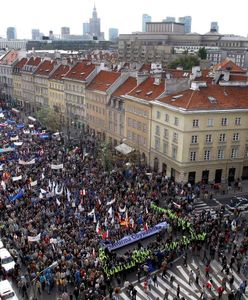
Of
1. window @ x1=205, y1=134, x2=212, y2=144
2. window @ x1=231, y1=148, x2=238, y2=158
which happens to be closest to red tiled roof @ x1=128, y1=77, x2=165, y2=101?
window @ x1=205, y1=134, x2=212, y2=144

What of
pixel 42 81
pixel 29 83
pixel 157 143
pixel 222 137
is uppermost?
pixel 42 81

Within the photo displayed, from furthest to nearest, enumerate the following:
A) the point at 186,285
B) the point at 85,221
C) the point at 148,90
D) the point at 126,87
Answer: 1. the point at 126,87
2. the point at 148,90
3. the point at 85,221
4. the point at 186,285

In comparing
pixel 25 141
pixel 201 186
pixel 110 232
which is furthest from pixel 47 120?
pixel 110 232

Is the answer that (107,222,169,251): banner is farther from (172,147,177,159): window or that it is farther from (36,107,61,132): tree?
(36,107,61,132): tree

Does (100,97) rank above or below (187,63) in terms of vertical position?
below

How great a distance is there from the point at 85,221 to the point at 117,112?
120 ft

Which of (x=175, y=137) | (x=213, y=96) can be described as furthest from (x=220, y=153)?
(x=213, y=96)

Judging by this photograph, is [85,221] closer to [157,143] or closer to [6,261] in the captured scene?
[6,261]

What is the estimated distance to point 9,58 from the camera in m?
134

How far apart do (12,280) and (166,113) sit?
33.1m

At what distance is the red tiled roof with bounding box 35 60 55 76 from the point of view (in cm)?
10700

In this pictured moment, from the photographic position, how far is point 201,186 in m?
55.7

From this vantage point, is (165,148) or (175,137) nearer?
(175,137)

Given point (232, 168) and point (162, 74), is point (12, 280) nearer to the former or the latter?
point (232, 168)
